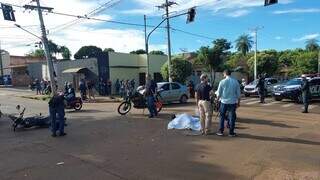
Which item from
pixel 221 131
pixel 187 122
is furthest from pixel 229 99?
pixel 187 122

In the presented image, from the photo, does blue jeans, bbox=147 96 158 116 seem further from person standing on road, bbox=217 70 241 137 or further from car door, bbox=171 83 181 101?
car door, bbox=171 83 181 101

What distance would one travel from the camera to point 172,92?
27.2 metres

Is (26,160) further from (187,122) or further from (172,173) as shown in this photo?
(187,122)

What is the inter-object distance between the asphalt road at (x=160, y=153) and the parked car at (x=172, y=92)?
442 inches

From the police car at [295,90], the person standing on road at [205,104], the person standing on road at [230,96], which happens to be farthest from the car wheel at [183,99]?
the person standing on road at [230,96]

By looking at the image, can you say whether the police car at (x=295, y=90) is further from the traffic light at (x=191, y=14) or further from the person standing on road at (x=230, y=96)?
the person standing on road at (x=230, y=96)

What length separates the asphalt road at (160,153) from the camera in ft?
27.5

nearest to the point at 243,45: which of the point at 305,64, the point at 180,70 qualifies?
the point at 305,64

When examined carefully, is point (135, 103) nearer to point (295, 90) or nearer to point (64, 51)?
point (295, 90)

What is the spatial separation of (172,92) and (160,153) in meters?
17.0

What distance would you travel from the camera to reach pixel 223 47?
170 ft

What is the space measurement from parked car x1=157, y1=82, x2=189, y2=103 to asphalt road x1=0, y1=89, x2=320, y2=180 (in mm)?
11235

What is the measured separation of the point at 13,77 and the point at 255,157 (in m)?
58.3

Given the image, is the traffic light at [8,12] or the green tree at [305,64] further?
the green tree at [305,64]
